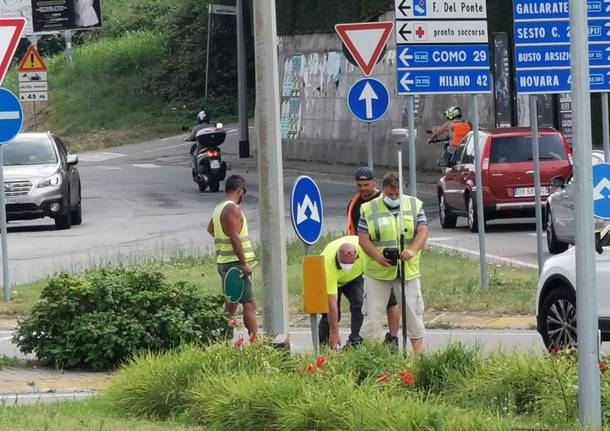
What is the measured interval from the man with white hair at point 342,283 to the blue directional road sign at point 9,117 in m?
5.60

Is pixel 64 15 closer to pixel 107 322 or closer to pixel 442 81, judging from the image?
pixel 442 81

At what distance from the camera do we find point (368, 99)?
17969 millimetres

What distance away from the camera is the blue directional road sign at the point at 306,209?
12266 millimetres

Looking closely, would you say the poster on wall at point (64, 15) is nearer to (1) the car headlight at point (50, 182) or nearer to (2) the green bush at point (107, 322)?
(1) the car headlight at point (50, 182)

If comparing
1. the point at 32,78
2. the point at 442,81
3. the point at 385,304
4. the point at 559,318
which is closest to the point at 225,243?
the point at 385,304

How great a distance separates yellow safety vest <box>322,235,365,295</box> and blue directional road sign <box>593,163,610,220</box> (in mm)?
2806

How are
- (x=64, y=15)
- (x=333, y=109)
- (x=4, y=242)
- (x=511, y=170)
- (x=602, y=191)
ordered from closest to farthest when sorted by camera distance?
(x=602, y=191) < (x=4, y=242) < (x=511, y=170) < (x=333, y=109) < (x=64, y=15)

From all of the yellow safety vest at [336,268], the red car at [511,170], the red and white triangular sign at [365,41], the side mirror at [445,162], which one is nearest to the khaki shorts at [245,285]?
the yellow safety vest at [336,268]

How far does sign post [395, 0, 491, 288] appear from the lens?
57.2 ft

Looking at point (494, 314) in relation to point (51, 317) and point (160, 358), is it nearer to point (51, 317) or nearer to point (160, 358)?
point (51, 317)

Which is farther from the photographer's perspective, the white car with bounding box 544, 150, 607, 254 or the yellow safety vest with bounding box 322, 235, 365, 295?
the white car with bounding box 544, 150, 607, 254

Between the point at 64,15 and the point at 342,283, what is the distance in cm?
5914

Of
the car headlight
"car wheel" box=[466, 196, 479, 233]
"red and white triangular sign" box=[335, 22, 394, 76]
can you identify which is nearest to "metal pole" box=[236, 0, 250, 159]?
the car headlight

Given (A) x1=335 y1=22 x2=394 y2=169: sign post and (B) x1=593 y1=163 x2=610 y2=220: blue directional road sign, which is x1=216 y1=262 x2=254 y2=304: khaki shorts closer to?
(B) x1=593 y1=163 x2=610 y2=220: blue directional road sign
